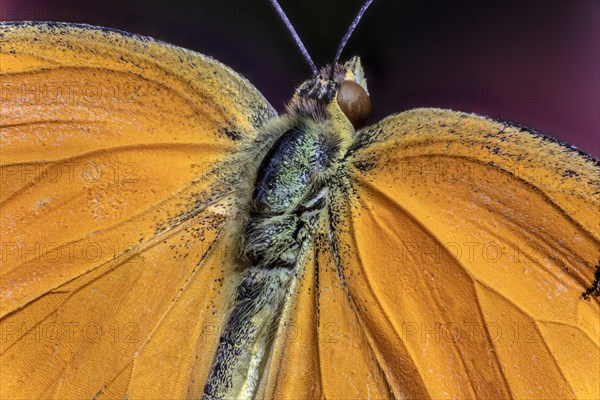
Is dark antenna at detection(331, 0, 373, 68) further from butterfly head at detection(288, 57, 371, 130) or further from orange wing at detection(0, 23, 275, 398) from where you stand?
orange wing at detection(0, 23, 275, 398)

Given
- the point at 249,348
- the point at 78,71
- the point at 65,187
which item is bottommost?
the point at 249,348

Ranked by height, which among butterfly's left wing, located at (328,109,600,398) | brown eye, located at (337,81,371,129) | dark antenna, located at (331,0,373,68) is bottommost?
butterfly's left wing, located at (328,109,600,398)

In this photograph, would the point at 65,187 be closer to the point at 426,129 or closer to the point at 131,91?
the point at 131,91

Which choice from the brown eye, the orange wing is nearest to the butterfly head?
the brown eye

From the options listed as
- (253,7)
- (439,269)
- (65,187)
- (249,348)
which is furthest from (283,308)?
(253,7)

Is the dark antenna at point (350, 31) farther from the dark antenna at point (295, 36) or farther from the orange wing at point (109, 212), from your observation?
the orange wing at point (109, 212)

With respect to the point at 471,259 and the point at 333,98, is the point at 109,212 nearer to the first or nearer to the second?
the point at 333,98

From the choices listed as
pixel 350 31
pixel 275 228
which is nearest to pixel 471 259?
pixel 275 228

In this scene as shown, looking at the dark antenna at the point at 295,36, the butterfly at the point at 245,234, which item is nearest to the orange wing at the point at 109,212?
the butterfly at the point at 245,234
